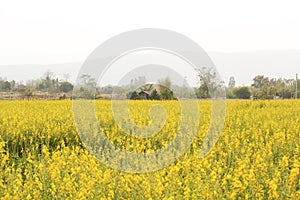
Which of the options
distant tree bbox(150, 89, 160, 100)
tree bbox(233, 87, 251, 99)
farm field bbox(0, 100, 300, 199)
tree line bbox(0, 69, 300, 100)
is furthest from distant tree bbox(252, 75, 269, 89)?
farm field bbox(0, 100, 300, 199)

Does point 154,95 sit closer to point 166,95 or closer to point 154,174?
point 166,95

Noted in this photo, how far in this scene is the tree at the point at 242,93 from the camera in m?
50.6

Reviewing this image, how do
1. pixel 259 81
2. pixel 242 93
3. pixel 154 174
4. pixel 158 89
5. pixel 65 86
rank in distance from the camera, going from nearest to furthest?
pixel 154 174 < pixel 158 89 < pixel 242 93 < pixel 65 86 < pixel 259 81

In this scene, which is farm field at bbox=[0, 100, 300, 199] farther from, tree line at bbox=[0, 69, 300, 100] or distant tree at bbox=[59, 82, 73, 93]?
distant tree at bbox=[59, 82, 73, 93]

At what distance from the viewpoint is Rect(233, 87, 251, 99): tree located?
166 ft

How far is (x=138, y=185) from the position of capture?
4.88m

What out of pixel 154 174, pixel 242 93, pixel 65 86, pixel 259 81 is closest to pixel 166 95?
pixel 154 174

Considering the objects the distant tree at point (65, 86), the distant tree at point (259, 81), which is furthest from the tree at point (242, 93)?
the distant tree at point (65, 86)

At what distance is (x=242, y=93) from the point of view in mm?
50969

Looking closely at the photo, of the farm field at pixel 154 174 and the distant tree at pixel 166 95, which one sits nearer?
the farm field at pixel 154 174

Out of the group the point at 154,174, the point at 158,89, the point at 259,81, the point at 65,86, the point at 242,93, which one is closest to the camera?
the point at 154,174

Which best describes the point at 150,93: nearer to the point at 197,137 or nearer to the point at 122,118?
the point at 122,118

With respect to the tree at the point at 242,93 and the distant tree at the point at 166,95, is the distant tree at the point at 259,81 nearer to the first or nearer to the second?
the tree at the point at 242,93

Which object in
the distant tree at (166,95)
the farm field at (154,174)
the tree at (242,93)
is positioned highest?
the tree at (242,93)
